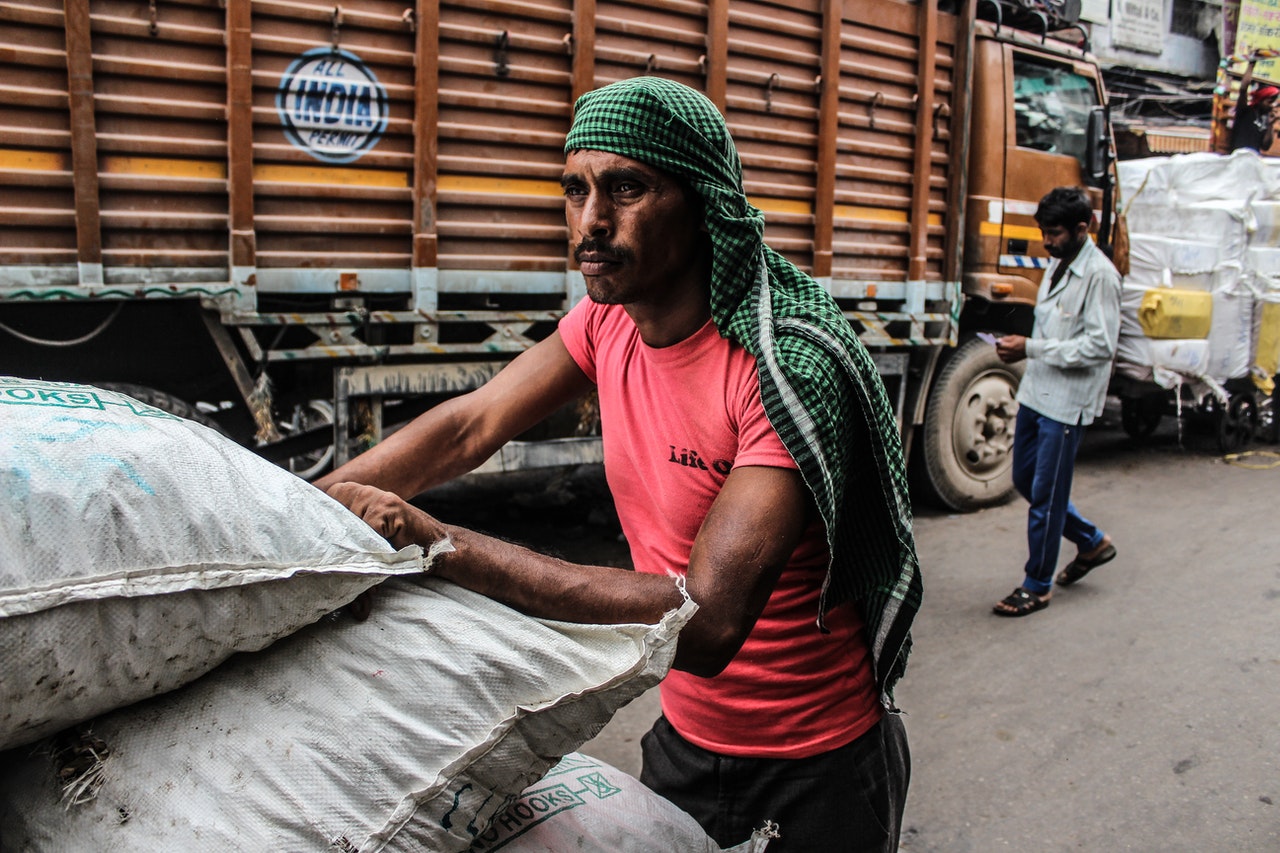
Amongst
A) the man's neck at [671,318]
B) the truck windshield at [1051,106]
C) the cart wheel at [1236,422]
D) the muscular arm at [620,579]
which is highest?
the truck windshield at [1051,106]

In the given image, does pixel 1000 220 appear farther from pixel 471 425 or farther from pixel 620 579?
pixel 620 579

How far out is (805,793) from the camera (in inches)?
60.1

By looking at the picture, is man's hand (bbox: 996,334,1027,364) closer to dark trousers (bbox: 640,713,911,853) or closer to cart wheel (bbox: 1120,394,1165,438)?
dark trousers (bbox: 640,713,911,853)

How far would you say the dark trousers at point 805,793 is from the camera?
4.99 ft

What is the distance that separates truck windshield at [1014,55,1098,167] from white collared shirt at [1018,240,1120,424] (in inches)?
72.9

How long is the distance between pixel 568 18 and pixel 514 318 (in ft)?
4.13

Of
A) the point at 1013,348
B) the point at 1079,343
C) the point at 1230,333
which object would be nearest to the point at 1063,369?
the point at 1079,343

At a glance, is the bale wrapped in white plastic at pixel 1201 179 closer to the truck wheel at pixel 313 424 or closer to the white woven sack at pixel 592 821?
the truck wheel at pixel 313 424

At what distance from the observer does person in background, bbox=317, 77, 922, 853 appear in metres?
1.22

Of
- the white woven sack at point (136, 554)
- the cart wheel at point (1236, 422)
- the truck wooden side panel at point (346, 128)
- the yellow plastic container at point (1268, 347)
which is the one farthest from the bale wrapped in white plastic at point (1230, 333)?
the white woven sack at point (136, 554)

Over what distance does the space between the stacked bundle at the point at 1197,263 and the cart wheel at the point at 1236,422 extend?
590mm

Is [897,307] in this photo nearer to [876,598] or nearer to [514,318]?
[514,318]

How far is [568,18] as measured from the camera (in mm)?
4223

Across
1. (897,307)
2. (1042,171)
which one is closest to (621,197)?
(897,307)
